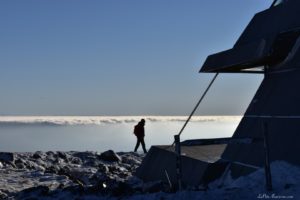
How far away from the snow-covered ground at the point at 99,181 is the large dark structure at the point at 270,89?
1.46ft

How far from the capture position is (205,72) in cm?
1118

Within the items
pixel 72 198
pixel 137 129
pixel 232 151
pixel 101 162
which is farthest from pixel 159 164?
pixel 137 129

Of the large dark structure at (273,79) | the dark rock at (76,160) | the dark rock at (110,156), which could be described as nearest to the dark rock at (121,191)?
the large dark structure at (273,79)

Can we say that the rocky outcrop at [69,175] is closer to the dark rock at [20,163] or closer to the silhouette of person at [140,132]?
the dark rock at [20,163]

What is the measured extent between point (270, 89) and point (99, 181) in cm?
504

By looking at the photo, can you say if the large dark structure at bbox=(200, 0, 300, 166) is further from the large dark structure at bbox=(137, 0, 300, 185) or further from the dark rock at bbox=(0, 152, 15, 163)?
the dark rock at bbox=(0, 152, 15, 163)

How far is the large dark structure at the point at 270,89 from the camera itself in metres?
8.80

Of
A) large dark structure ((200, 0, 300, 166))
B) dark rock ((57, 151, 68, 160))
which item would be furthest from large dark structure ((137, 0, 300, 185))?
dark rock ((57, 151, 68, 160))

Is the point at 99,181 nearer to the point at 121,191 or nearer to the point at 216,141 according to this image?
the point at 121,191

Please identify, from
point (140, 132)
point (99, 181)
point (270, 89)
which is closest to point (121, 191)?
point (99, 181)

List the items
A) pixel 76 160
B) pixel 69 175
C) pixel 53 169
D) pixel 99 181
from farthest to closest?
pixel 76 160, pixel 53 169, pixel 69 175, pixel 99 181

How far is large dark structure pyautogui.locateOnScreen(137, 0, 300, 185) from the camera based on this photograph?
346 inches

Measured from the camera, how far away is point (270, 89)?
10.0m

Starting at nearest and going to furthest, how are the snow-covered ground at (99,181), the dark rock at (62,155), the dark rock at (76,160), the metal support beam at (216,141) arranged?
the snow-covered ground at (99,181), the metal support beam at (216,141), the dark rock at (76,160), the dark rock at (62,155)
